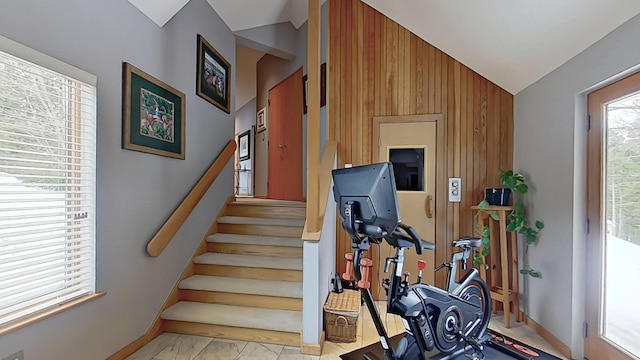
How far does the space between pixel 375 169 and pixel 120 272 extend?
1953 millimetres

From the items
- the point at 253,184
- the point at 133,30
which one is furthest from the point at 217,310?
the point at 253,184

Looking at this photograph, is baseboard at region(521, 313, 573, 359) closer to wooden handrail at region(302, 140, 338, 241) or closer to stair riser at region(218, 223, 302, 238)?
wooden handrail at region(302, 140, 338, 241)

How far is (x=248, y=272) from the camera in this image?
118 inches

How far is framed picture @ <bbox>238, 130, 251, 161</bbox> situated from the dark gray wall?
11.3ft

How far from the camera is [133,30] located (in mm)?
2340

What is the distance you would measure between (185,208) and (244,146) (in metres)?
4.26

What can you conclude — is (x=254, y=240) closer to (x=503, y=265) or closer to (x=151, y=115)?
(x=151, y=115)

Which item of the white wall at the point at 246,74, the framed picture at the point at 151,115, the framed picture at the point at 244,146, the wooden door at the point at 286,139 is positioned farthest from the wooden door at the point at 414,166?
the framed picture at the point at 244,146

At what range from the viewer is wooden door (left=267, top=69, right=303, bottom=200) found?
475 centimetres

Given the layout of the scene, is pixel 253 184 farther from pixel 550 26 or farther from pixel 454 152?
pixel 550 26

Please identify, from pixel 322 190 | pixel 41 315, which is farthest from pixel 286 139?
pixel 41 315

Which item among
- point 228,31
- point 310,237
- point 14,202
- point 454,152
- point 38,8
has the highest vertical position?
point 228,31

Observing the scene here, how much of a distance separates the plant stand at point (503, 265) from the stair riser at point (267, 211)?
184cm

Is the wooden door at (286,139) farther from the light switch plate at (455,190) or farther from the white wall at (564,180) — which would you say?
the white wall at (564,180)
